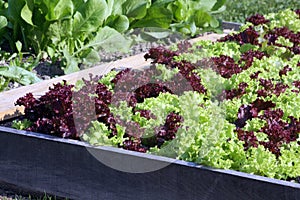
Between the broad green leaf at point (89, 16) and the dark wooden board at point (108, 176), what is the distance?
211 centimetres

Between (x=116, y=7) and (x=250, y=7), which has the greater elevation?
(x=250, y=7)

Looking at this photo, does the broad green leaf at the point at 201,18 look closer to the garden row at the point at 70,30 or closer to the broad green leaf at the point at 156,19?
the garden row at the point at 70,30

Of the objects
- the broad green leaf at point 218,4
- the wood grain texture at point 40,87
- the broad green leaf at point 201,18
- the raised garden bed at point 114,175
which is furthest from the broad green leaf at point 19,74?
the broad green leaf at point 218,4

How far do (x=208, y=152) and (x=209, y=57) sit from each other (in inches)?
81.0

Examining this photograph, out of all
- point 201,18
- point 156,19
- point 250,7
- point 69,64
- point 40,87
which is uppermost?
point 250,7

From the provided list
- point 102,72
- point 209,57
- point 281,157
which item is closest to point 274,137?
point 281,157

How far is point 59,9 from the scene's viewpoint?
6.14 meters

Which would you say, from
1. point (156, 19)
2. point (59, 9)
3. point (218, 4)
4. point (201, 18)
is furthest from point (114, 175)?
point (218, 4)

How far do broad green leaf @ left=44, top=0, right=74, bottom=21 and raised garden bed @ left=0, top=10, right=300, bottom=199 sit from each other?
1.91 meters

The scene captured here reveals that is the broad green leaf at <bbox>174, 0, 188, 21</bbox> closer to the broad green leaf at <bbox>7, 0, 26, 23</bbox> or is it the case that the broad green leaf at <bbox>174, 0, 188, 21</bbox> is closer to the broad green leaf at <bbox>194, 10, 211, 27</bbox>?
the broad green leaf at <bbox>194, 10, 211, 27</bbox>

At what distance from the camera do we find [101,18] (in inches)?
250

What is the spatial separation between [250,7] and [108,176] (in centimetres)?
758

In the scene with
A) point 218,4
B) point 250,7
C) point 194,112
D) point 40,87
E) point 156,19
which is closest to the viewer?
point 194,112

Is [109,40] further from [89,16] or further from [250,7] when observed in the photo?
[250,7]
